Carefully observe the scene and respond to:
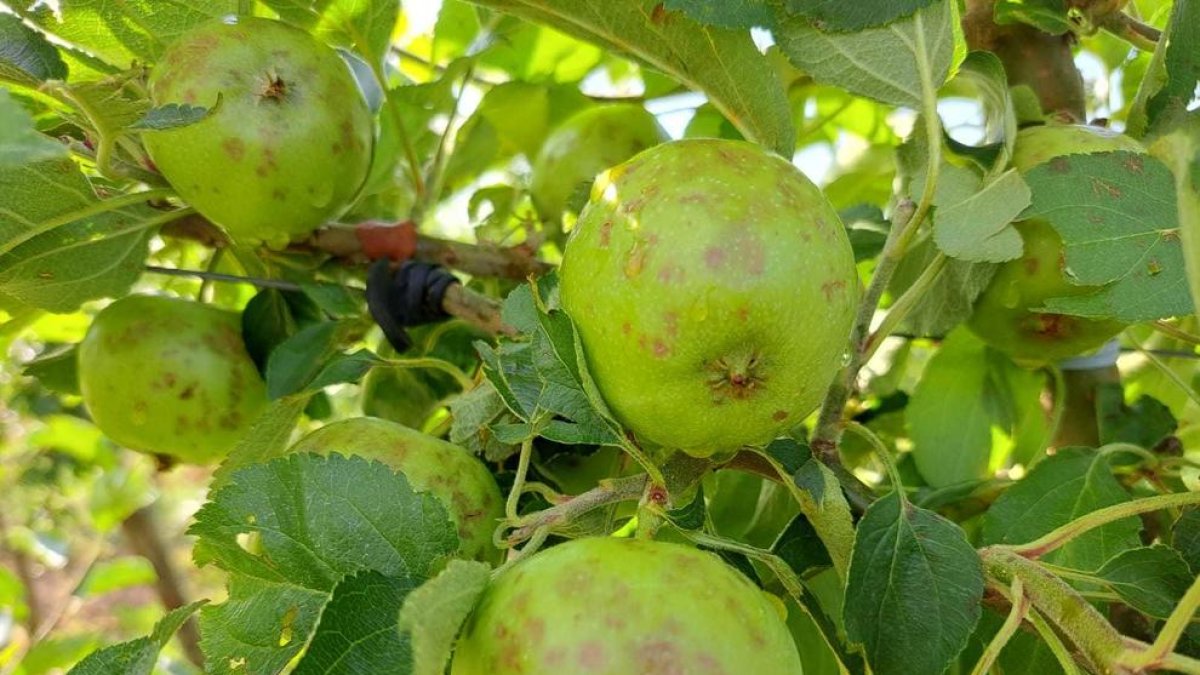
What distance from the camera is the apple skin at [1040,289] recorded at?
2.99 feet

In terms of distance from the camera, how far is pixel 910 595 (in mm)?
698

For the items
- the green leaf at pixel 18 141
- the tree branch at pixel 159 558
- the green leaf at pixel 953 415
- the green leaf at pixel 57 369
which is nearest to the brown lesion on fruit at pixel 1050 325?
the green leaf at pixel 953 415

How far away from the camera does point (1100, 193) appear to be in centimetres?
80

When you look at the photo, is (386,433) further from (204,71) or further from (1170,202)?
(1170,202)

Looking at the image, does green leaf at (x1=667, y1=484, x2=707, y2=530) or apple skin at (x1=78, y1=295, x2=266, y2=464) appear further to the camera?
apple skin at (x1=78, y1=295, x2=266, y2=464)

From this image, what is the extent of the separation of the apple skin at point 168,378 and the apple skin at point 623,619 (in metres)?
0.60

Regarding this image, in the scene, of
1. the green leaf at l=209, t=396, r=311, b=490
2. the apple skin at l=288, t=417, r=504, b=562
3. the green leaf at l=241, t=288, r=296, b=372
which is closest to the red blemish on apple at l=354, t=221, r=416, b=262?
the green leaf at l=241, t=288, r=296, b=372

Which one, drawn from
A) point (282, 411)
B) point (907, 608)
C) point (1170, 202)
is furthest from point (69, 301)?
point (1170, 202)

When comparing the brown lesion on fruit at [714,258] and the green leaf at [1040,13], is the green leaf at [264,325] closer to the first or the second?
the brown lesion on fruit at [714,258]

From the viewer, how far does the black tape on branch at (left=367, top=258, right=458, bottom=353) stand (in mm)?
1098

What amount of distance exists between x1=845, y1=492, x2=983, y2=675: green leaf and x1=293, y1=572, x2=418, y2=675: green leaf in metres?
0.27

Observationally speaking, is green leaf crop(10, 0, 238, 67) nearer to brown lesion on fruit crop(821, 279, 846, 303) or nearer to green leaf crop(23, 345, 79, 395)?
green leaf crop(23, 345, 79, 395)

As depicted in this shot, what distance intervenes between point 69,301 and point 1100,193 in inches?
36.0

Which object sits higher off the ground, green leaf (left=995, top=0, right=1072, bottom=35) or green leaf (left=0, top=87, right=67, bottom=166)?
green leaf (left=0, top=87, right=67, bottom=166)
